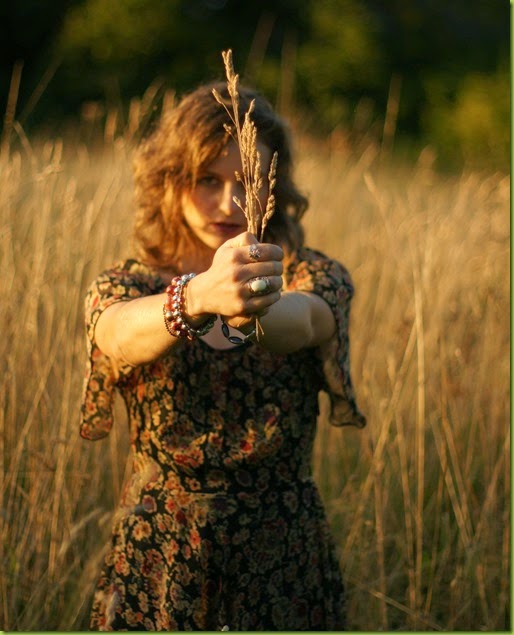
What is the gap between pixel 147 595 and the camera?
145cm

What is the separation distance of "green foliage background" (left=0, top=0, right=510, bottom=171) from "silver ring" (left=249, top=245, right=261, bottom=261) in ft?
30.7

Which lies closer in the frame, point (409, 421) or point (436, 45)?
point (409, 421)

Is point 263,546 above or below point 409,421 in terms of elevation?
below

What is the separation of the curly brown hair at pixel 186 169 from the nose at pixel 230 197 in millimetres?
62

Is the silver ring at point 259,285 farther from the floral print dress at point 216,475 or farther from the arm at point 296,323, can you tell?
the floral print dress at point 216,475

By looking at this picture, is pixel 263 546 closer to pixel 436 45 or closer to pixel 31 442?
pixel 31 442

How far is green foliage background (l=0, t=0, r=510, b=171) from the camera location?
436 inches

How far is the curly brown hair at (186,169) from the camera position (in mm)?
1449

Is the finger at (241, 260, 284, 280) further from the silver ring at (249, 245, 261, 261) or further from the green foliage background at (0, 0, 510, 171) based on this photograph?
the green foliage background at (0, 0, 510, 171)

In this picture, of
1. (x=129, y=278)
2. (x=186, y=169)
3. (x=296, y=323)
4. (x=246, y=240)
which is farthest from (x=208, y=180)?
(x=246, y=240)

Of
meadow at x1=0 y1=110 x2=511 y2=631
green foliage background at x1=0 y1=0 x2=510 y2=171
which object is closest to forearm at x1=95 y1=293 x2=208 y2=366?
meadow at x1=0 y1=110 x2=511 y2=631

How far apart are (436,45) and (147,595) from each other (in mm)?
13031

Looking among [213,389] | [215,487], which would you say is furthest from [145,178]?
[215,487]

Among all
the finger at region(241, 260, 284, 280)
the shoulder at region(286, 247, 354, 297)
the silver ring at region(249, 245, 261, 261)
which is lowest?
the finger at region(241, 260, 284, 280)
